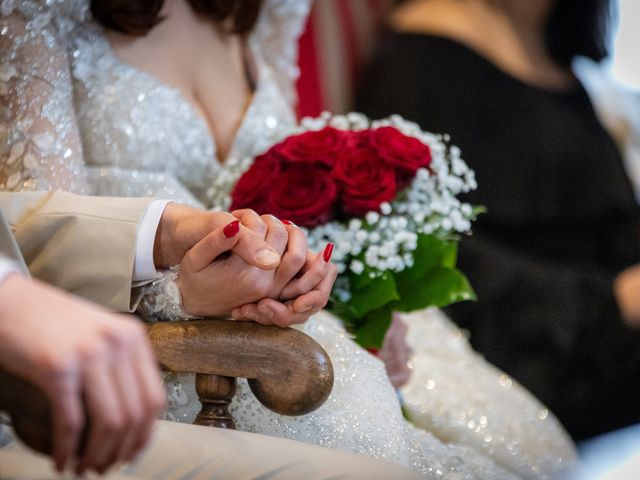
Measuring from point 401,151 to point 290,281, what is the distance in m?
0.27

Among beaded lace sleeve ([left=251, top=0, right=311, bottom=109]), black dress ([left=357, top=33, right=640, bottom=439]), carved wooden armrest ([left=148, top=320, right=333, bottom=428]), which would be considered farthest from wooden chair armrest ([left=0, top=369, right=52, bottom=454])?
black dress ([left=357, top=33, right=640, bottom=439])

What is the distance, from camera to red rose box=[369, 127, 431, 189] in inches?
41.9

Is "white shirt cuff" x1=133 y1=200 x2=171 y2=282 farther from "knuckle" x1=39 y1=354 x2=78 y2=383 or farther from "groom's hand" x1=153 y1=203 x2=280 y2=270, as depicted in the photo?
"knuckle" x1=39 y1=354 x2=78 y2=383

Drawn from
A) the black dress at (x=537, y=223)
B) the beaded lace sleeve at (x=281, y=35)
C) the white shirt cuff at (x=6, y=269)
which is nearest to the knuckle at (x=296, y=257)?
the white shirt cuff at (x=6, y=269)

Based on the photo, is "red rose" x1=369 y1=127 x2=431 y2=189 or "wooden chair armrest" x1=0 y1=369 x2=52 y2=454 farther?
"red rose" x1=369 y1=127 x2=431 y2=189

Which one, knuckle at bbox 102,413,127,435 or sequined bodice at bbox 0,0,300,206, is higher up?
knuckle at bbox 102,413,127,435

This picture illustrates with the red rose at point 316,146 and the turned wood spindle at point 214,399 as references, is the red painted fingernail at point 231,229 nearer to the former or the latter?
the turned wood spindle at point 214,399

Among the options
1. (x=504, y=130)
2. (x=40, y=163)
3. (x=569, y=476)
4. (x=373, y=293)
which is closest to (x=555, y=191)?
(x=504, y=130)

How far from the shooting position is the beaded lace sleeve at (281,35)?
1541mm

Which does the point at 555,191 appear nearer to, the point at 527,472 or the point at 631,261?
the point at 631,261

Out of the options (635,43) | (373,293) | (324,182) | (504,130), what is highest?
(324,182)

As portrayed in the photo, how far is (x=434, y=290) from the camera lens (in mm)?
1083

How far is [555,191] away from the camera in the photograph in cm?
198

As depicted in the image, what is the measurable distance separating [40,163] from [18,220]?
135 mm
